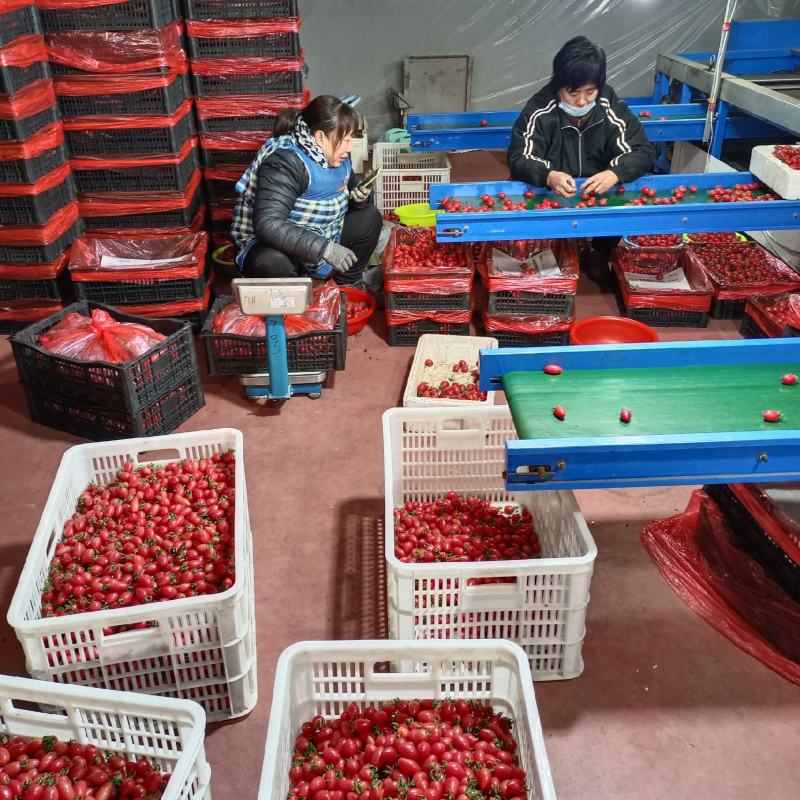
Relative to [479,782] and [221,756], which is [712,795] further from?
[221,756]

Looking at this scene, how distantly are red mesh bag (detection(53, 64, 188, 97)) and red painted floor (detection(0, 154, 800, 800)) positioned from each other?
5.72 feet

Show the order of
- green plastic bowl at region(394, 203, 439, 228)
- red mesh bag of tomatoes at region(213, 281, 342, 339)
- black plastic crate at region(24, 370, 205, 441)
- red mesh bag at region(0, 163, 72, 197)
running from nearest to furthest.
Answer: black plastic crate at region(24, 370, 205, 441) → red mesh bag of tomatoes at region(213, 281, 342, 339) → red mesh bag at region(0, 163, 72, 197) → green plastic bowl at region(394, 203, 439, 228)

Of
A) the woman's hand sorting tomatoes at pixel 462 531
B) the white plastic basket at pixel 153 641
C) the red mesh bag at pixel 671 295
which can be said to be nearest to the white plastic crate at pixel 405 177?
the red mesh bag at pixel 671 295

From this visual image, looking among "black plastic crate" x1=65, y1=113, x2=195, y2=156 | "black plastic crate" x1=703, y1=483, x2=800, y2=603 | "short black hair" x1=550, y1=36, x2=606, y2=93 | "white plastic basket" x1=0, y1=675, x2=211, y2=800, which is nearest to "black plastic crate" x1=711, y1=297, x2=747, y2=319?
"short black hair" x1=550, y1=36, x2=606, y2=93

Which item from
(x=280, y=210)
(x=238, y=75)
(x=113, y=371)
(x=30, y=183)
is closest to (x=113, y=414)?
(x=113, y=371)

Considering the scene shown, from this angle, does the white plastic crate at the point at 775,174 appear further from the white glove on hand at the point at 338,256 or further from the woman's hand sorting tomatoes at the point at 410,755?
the woman's hand sorting tomatoes at the point at 410,755

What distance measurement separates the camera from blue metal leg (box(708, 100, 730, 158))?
5832mm

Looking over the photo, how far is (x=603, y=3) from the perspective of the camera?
7953mm

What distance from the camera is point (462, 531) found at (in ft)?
8.99

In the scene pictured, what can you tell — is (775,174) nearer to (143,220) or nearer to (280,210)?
(280,210)

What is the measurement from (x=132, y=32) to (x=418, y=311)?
85.9 inches

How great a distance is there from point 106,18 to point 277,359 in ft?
7.26

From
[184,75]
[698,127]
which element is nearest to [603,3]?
[698,127]

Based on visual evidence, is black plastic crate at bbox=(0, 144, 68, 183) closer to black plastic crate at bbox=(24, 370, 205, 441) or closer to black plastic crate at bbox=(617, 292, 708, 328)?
black plastic crate at bbox=(24, 370, 205, 441)
